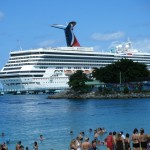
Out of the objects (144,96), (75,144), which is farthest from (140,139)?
(144,96)

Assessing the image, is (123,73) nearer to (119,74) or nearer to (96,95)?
(119,74)

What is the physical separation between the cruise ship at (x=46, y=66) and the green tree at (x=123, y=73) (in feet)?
73.5

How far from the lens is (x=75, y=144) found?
23078 millimetres

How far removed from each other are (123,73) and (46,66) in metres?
31.4

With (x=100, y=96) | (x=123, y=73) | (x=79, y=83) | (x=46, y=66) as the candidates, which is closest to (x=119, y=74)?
(x=123, y=73)

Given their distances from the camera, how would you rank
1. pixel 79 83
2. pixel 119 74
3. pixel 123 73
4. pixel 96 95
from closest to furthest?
pixel 96 95 < pixel 79 83 < pixel 119 74 < pixel 123 73

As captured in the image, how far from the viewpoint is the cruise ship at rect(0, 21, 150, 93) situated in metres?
133

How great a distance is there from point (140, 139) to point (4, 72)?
123m

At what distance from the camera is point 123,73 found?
367ft

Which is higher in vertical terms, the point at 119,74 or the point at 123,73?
the point at 123,73

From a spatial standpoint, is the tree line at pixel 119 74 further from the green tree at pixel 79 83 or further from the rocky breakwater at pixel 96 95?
the rocky breakwater at pixel 96 95

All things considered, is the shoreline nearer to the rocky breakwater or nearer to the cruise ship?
the rocky breakwater

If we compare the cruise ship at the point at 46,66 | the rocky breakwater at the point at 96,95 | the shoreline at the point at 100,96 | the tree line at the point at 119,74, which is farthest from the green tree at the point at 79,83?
the cruise ship at the point at 46,66

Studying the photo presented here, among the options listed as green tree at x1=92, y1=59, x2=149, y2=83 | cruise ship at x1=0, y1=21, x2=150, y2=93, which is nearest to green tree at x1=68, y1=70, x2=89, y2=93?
green tree at x1=92, y1=59, x2=149, y2=83
